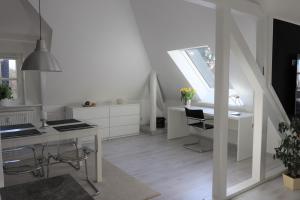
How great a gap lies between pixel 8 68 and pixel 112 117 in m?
2.23

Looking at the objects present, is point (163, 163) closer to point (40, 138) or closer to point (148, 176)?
point (148, 176)

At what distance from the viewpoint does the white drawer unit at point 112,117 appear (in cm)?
500

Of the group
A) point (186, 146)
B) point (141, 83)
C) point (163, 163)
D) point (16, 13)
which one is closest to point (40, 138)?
point (163, 163)

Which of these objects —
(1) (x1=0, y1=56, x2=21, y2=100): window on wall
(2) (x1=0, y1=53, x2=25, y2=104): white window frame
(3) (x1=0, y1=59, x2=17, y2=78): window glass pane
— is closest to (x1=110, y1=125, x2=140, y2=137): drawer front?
(2) (x1=0, y1=53, x2=25, y2=104): white window frame

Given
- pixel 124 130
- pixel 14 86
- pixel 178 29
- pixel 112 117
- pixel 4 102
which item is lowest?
pixel 124 130

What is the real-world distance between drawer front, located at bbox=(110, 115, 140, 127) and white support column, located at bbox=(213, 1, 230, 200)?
319cm

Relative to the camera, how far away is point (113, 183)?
3.17 metres

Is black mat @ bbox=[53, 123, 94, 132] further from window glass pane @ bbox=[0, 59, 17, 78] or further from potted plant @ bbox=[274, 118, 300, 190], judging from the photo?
potted plant @ bbox=[274, 118, 300, 190]

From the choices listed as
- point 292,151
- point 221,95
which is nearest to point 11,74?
point 221,95

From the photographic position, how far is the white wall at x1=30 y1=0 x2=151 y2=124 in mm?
3908

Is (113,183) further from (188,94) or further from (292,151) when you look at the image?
(188,94)

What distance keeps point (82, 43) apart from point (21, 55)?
1.19 metres

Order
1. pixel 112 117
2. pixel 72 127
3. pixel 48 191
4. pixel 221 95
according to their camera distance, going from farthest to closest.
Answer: pixel 112 117
pixel 72 127
pixel 221 95
pixel 48 191

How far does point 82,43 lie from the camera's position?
14.3 ft
